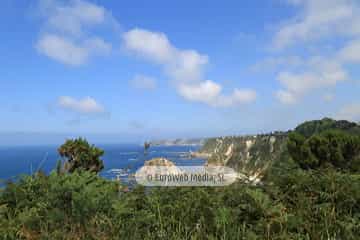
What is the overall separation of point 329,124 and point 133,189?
40.0m

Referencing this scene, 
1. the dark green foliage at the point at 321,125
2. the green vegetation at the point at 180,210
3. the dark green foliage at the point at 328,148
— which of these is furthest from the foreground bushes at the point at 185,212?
the dark green foliage at the point at 321,125

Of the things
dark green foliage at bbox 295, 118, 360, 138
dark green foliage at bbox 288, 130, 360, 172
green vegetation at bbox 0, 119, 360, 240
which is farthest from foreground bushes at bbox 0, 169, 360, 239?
dark green foliage at bbox 295, 118, 360, 138

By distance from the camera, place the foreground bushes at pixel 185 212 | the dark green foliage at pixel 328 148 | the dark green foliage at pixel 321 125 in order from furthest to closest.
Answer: the dark green foliage at pixel 321 125 → the dark green foliage at pixel 328 148 → the foreground bushes at pixel 185 212

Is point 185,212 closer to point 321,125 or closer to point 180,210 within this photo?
point 180,210

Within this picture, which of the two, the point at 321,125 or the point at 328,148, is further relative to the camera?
the point at 321,125

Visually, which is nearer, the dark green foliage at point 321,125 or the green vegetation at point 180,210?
the green vegetation at point 180,210

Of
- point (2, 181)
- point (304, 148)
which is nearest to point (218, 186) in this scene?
point (2, 181)

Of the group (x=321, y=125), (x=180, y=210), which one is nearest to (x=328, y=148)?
(x=180, y=210)

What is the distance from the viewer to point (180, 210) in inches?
96.2

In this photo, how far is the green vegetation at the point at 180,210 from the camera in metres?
2.19

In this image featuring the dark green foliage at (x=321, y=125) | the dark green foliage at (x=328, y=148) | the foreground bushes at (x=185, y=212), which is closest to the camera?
the foreground bushes at (x=185, y=212)

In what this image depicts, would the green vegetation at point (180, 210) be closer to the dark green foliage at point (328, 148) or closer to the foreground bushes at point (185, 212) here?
the foreground bushes at point (185, 212)

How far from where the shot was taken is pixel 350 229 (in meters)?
2.12

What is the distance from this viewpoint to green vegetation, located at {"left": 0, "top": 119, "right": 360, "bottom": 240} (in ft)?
7.20
